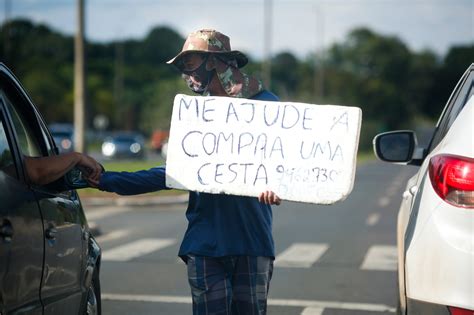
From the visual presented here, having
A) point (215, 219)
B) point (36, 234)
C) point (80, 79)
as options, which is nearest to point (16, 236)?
point (36, 234)

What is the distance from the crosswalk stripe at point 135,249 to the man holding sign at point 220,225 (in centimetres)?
752

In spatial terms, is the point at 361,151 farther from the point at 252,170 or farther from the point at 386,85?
the point at 252,170

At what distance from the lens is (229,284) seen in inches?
185

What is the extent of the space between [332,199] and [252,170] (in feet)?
1.26

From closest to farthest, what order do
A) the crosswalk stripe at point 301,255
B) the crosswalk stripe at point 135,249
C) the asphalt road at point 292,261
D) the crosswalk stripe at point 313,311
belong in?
the crosswalk stripe at point 313,311, the asphalt road at point 292,261, the crosswalk stripe at point 301,255, the crosswalk stripe at point 135,249

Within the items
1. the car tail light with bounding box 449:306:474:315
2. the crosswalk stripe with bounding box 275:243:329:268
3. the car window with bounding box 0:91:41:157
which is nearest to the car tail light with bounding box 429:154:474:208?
the car tail light with bounding box 449:306:474:315

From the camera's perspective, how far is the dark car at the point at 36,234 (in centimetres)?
379

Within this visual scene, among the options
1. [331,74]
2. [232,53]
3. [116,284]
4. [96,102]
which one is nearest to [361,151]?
[331,74]

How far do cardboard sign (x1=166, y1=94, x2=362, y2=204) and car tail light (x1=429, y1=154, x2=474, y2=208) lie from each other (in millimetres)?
458

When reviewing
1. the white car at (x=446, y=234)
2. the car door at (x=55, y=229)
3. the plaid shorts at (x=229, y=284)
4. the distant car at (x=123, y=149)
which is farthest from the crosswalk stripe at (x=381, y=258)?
the distant car at (x=123, y=149)

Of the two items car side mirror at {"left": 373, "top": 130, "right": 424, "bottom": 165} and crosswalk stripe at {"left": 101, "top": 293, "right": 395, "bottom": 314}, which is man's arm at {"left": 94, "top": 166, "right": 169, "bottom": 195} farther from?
crosswalk stripe at {"left": 101, "top": 293, "right": 395, "bottom": 314}

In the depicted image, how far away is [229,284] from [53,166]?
980 mm

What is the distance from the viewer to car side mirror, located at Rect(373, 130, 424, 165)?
5.86 m

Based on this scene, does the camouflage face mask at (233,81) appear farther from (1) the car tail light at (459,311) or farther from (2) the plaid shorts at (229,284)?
(1) the car tail light at (459,311)
